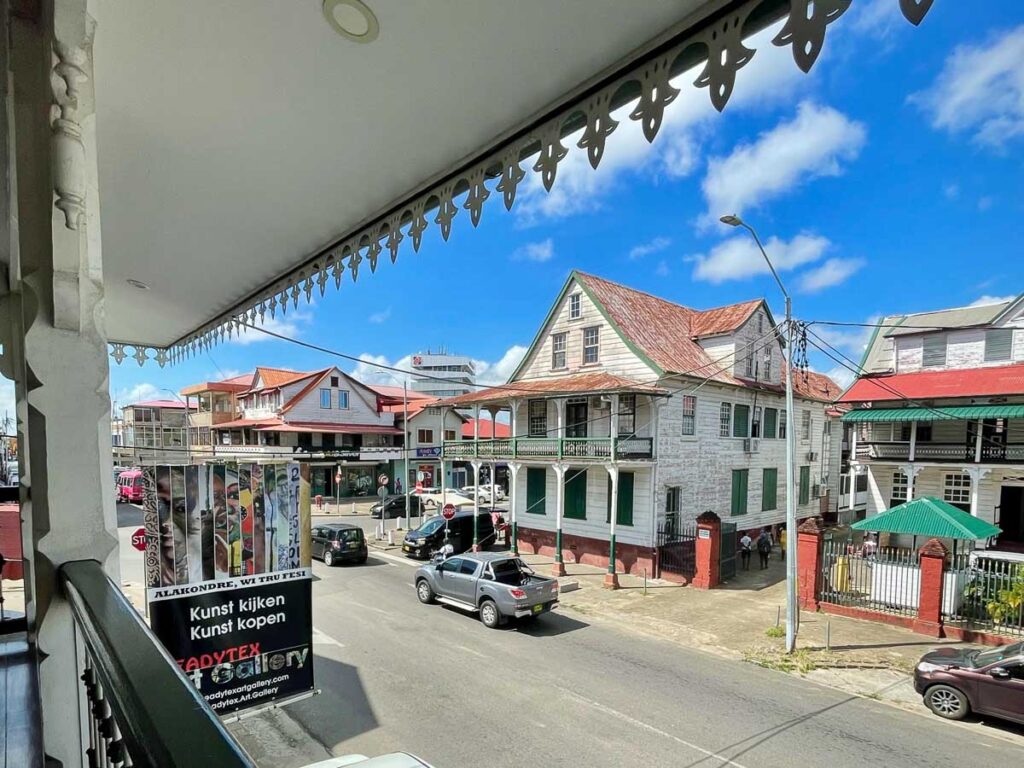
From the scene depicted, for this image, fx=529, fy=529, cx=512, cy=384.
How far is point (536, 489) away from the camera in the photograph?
790 inches

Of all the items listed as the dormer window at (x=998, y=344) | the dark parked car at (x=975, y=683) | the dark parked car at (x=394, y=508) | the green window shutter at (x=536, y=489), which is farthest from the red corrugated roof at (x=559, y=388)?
the dormer window at (x=998, y=344)

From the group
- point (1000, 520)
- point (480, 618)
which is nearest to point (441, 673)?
point (480, 618)

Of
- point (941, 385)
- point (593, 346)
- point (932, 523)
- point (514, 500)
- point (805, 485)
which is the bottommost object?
point (805, 485)

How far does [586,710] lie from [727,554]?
10.2m

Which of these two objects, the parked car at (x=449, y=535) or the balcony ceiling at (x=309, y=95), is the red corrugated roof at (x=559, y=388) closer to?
the parked car at (x=449, y=535)

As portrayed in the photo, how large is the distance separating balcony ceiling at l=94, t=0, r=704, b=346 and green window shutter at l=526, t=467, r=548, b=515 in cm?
1656

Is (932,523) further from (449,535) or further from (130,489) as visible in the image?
(130,489)

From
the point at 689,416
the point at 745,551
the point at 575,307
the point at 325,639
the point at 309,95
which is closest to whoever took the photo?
the point at 309,95

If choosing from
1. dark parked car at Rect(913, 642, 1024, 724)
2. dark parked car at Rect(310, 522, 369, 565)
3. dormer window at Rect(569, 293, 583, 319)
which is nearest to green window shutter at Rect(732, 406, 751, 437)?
dormer window at Rect(569, 293, 583, 319)

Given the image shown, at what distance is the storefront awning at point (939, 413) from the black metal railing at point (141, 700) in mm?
21042

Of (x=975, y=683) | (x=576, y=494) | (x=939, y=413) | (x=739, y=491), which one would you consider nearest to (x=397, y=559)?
(x=576, y=494)

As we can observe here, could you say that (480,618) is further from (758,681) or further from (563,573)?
(758,681)

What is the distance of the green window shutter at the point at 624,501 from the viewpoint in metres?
17.6

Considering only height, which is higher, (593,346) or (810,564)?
(593,346)
